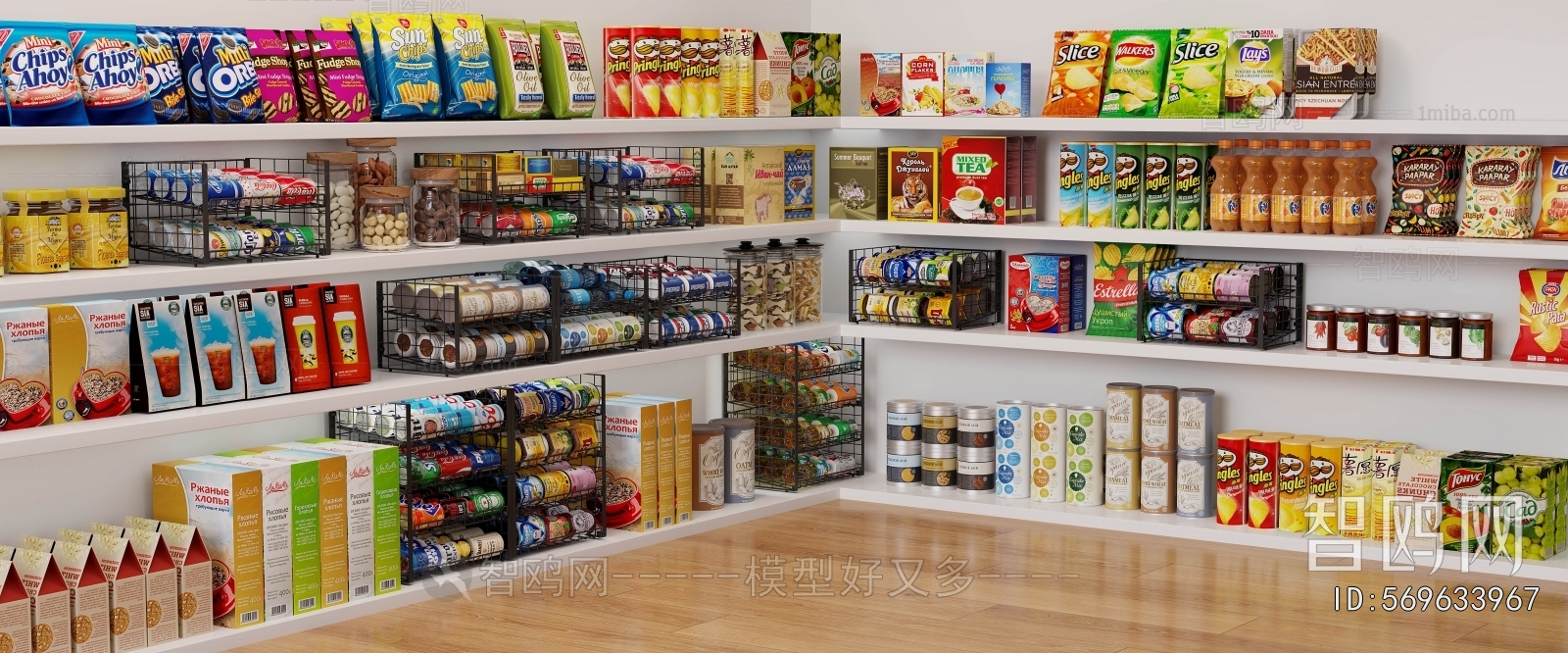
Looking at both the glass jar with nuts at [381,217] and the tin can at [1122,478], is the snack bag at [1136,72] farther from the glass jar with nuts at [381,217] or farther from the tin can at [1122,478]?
the glass jar with nuts at [381,217]

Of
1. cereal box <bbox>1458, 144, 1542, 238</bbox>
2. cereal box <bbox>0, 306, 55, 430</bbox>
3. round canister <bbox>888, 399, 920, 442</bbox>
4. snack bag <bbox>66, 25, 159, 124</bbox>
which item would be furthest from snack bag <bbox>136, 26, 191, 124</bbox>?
cereal box <bbox>1458, 144, 1542, 238</bbox>

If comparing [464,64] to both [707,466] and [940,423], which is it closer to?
[707,466]

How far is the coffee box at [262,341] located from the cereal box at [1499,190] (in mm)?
3160

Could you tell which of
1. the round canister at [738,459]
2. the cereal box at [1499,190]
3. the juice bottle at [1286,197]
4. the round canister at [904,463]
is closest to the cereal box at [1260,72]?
the juice bottle at [1286,197]

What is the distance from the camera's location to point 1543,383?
15.4 ft

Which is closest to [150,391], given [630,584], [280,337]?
[280,337]

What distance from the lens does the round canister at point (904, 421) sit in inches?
228

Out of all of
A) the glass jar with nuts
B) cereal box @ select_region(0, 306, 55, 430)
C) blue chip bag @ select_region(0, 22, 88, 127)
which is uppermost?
blue chip bag @ select_region(0, 22, 88, 127)

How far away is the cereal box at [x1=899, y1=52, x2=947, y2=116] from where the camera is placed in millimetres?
5551

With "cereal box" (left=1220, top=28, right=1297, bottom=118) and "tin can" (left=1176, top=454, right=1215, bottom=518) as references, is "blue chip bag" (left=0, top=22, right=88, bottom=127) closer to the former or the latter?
"cereal box" (left=1220, top=28, right=1297, bottom=118)

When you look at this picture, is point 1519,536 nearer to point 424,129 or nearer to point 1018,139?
point 1018,139

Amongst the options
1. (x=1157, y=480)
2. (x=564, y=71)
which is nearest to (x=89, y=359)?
(x=564, y=71)

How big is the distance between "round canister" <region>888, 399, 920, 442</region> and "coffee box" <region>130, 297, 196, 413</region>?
2464 millimetres

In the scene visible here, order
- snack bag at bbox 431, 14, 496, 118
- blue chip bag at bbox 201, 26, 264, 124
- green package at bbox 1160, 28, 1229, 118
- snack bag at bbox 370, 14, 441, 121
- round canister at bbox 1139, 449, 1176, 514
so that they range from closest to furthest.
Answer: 1. blue chip bag at bbox 201, 26, 264, 124
2. snack bag at bbox 370, 14, 441, 121
3. snack bag at bbox 431, 14, 496, 118
4. green package at bbox 1160, 28, 1229, 118
5. round canister at bbox 1139, 449, 1176, 514
